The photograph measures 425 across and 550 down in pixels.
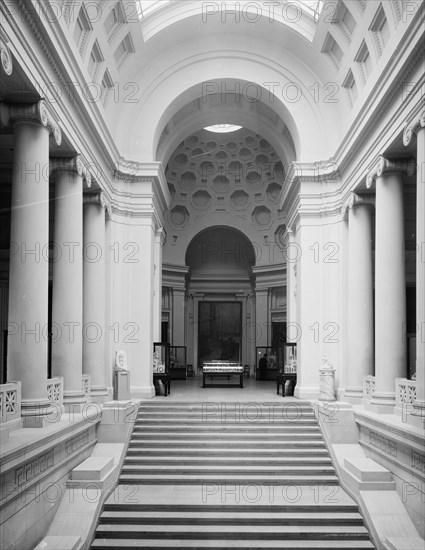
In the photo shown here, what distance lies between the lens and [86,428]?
12336 mm

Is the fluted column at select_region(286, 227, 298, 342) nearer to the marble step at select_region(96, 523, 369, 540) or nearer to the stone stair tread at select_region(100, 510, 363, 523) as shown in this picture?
the stone stair tread at select_region(100, 510, 363, 523)

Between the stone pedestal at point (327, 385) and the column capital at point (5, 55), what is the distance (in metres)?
11.2

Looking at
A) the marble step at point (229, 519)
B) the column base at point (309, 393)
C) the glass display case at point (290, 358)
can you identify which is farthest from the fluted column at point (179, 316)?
the marble step at point (229, 519)

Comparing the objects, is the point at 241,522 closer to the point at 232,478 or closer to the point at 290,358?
the point at 232,478

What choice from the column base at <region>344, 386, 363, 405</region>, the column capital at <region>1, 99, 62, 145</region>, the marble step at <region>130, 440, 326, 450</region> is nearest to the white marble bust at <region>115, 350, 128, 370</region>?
the marble step at <region>130, 440, 326, 450</region>

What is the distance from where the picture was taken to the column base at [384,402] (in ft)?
42.4

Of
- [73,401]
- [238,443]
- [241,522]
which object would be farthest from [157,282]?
[241,522]

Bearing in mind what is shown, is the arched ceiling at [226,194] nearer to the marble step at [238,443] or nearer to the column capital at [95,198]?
the column capital at [95,198]

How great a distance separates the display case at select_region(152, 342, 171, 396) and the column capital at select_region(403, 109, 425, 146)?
10435mm

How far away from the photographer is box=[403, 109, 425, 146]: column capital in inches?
415

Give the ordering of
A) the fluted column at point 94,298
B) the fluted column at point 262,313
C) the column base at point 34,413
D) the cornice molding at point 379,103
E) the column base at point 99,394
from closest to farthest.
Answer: the column base at point 34,413, the cornice molding at point 379,103, the column base at point 99,394, the fluted column at point 94,298, the fluted column at point 262,313

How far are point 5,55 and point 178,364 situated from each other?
21065 millimetres

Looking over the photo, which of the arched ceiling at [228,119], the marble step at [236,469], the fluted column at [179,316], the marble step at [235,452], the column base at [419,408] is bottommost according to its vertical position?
the marble step at [236,469]

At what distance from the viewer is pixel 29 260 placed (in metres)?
10.5
